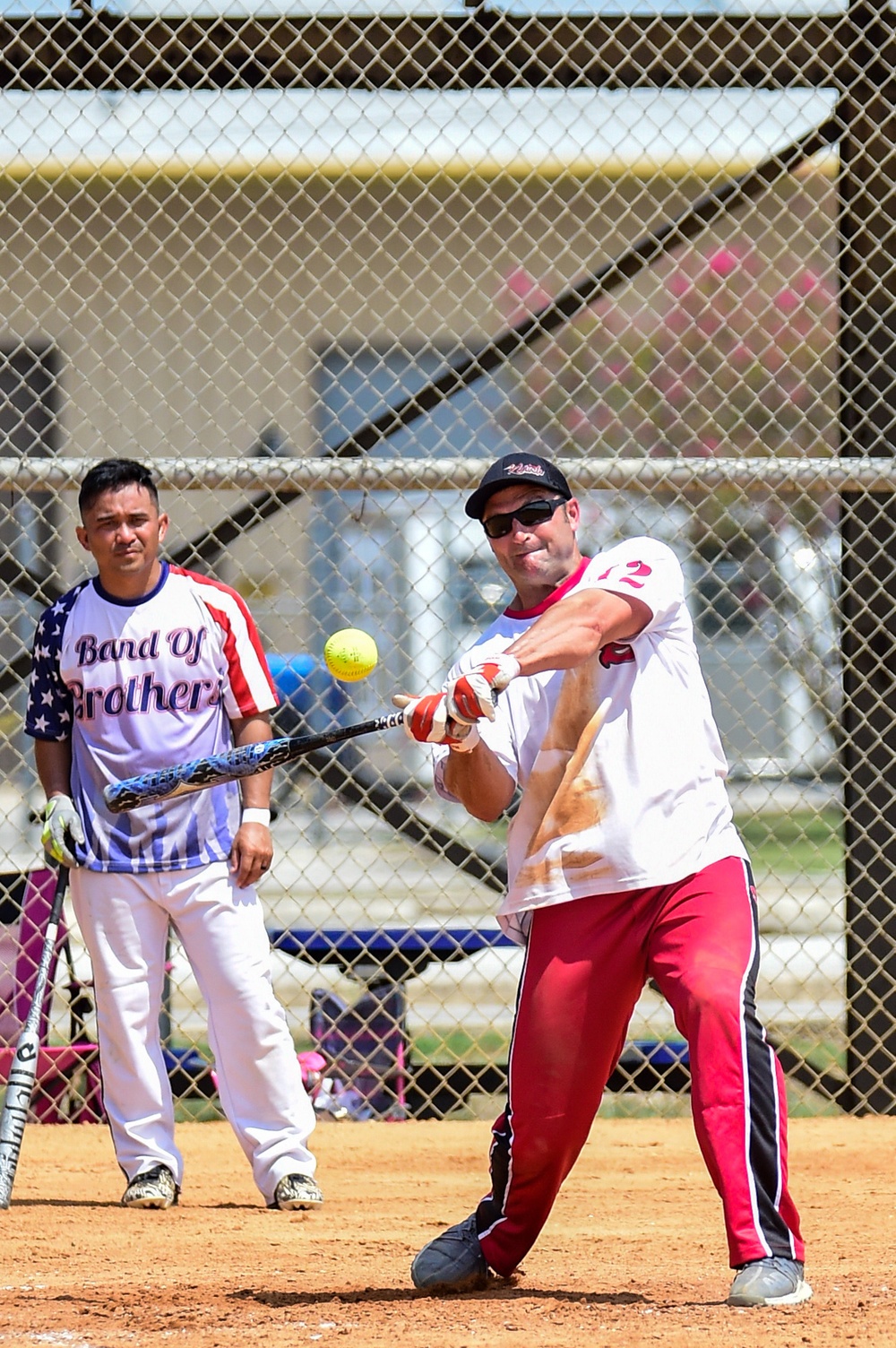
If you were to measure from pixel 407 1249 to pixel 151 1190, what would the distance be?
0.82 meters

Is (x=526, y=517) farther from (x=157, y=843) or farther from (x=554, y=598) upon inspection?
(x=157, y=843)

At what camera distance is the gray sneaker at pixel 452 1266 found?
2852 millimetres

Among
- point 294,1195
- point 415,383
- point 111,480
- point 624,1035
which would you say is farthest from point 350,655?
point 415,383

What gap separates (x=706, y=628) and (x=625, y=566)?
24.8 ft

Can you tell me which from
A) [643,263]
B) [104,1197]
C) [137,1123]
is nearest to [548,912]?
[137,1123]

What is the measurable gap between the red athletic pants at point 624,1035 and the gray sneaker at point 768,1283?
23 mm

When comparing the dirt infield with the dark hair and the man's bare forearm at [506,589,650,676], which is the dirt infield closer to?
the man's bare forearm at [506,589,650,676]

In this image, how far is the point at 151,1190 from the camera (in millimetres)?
3846

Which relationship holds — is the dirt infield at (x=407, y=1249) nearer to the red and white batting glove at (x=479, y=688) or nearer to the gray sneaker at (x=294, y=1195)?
the gray sneaker at (x=294, y=1195)

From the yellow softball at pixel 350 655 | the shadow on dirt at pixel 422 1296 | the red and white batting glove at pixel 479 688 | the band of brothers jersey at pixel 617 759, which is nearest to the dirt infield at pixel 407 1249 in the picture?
the shadow on dirt at pixel 422 1296

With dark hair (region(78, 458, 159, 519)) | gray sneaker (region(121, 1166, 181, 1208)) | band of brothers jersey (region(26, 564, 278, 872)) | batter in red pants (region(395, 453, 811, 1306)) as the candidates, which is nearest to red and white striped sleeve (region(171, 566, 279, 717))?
band of brothers jersey (region(26, 564, 278, 872))

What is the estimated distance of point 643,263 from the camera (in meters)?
5.22

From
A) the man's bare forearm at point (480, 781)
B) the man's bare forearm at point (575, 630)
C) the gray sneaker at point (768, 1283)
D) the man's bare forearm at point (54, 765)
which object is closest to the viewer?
the gray sneaker at point (768, 1283)

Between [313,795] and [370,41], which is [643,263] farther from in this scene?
[313,795]
